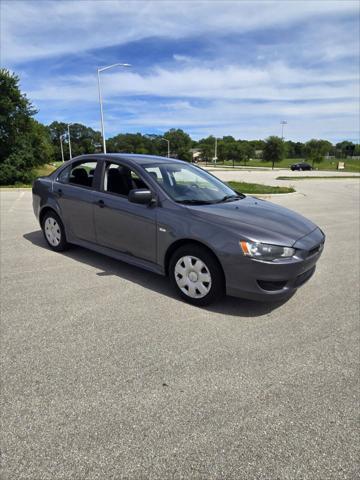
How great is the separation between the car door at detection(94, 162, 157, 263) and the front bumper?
106 cm

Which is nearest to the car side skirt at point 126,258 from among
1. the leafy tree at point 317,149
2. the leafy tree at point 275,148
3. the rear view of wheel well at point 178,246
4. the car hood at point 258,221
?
the rear view of wheel well at point 178,246

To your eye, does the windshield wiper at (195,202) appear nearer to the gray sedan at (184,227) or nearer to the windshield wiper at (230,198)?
the gray sedan at (184,227)

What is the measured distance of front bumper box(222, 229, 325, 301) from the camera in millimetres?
3221

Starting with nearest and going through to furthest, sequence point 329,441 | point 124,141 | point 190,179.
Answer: point 329,441, point 190,179, point 124,141

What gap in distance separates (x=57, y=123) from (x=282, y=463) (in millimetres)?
111313

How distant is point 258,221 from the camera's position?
3586mm

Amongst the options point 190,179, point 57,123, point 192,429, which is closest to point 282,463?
point 192,429

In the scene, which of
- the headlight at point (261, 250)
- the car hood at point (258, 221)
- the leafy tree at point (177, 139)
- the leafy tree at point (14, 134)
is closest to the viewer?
the headlight at point (261, 250)

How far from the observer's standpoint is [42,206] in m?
5.55

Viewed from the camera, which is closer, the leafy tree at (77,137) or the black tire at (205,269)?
the black tire at (205,269)

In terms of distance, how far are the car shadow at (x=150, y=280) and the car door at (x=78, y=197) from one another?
1.37 feet

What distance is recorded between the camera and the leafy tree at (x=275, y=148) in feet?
200

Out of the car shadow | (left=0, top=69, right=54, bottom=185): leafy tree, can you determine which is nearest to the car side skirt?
the car shadow

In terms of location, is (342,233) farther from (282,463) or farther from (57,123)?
(57,123)
